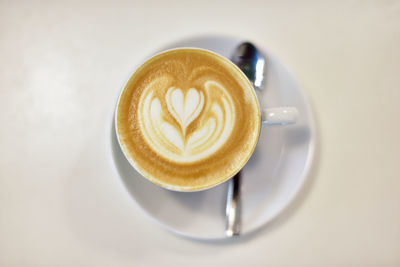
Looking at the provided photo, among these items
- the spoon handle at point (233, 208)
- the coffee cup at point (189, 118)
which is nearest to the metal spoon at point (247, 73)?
the spoon handle at point (233, 208)

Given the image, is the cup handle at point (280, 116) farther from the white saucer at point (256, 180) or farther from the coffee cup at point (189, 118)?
the white saucer at point (256, 180)

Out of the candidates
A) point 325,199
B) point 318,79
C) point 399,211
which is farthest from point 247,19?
point 399,211

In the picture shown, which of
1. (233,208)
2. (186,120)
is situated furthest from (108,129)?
(233,208)

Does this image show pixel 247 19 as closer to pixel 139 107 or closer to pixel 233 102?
pixel 233 102

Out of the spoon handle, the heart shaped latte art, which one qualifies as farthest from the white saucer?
the heart shaped latte art

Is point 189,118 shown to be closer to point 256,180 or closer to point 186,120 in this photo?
point 186,120

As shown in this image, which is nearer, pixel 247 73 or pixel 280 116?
pixel 280 116
